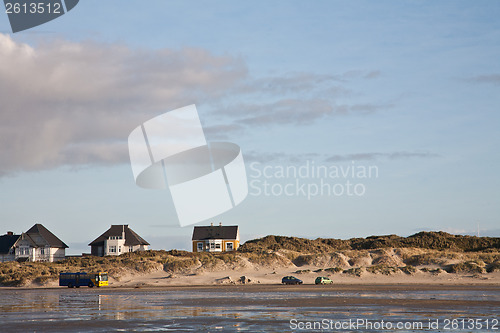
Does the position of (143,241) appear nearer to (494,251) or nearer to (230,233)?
(230,233)

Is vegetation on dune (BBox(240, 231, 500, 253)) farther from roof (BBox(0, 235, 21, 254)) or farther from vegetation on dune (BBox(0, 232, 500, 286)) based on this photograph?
roof (BBox(0, 235, 21, 254))

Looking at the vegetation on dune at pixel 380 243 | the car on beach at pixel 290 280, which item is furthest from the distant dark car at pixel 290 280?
the vegetation on dune at pixel 380 243

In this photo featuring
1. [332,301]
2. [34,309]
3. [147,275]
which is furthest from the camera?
[147,275]

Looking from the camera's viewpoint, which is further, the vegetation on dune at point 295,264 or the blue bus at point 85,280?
the vegetation on dune at point 295,264

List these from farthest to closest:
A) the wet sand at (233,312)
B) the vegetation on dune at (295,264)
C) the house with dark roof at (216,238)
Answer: the house with dark roof at (216,238)
the vegetation on dune at (295,264)
the wet sand at (233,312)

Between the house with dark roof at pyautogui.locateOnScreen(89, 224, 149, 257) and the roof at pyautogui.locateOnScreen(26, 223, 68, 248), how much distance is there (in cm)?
716

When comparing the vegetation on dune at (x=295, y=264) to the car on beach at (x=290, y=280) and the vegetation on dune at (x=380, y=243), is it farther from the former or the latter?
the car on beach at (x=290, y=280)

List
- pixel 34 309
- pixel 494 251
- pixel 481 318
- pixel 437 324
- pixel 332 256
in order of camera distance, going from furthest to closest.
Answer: pixel 494 251 < pixel 332 256 < pixel 34 309 < pixel 481 318 < pixel 437 324

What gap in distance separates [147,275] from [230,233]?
51204mm

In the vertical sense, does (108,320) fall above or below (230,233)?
below

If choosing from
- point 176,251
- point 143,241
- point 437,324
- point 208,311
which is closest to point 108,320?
point 208,311

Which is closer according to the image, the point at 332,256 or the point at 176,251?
the point at 332,256

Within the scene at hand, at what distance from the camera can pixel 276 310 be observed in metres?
41.0

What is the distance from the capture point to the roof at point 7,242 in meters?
135
